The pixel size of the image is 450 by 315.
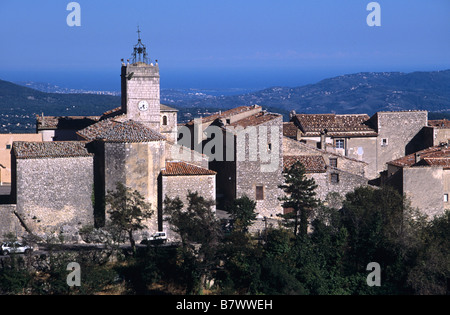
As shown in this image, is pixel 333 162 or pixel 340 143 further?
pixel 340 143

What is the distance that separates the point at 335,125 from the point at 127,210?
18.3 metres

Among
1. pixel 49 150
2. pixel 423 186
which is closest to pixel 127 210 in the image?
pixel 49 150

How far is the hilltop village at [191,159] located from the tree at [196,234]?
32.1 inches

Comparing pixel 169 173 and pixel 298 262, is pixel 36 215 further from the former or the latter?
pixel 298 262

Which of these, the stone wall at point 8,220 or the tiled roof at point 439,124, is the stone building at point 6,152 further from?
the tiled roof at point 439,124

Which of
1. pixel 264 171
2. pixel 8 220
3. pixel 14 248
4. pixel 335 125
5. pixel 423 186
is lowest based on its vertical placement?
pixel 14 248

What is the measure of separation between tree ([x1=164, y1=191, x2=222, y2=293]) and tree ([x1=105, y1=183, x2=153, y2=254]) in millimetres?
1092

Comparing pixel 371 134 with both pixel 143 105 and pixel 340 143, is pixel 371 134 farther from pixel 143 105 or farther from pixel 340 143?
pixel 143 105

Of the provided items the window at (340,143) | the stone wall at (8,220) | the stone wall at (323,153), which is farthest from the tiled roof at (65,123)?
the window at (340,143)

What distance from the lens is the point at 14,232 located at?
3119 centimetres

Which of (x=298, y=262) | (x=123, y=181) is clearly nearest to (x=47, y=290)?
(x=123, y=181)

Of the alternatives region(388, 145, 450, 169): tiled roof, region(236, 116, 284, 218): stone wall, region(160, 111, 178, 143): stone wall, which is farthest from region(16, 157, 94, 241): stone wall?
region(388, 145, 450, 169): tiled roof

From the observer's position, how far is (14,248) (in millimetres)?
29906

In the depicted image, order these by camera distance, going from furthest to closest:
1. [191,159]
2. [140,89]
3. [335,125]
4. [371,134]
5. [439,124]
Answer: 1. [439,124]
2. [335,125]
3. [371,134]
4. [140,89]
5. [191,159]
